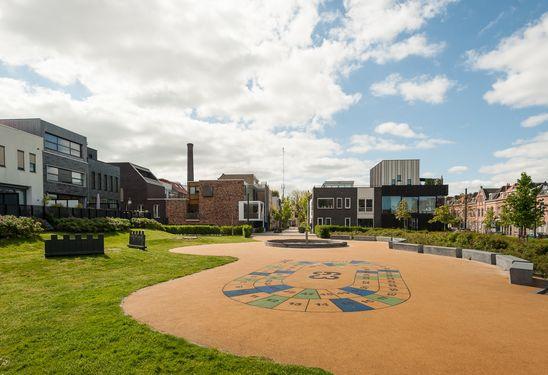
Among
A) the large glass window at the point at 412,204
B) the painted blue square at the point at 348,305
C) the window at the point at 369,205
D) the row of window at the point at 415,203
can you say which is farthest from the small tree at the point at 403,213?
the painted blue square at the point at 348,305

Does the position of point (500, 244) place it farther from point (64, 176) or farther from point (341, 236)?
point (64, 176)

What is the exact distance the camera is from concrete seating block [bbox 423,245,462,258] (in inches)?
751

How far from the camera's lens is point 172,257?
1759cm

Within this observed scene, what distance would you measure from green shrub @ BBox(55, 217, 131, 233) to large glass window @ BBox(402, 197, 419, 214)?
130 ft

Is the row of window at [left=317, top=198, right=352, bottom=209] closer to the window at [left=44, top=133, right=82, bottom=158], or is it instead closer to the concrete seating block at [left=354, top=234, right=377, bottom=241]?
the concrete seating block at [left=354, top=234, right=377, bottom=241]

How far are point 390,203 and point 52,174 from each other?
147 ft

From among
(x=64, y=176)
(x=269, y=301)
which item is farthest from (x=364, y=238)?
(x=64, y=176)

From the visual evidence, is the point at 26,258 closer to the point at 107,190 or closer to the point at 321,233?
the point at 321,233

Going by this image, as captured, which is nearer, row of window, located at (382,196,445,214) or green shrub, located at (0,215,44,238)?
green shrub, located at (0,215,44,238)

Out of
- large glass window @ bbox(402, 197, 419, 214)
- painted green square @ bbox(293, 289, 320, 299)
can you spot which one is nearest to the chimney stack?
large glass window @ bbox(402, 197, 419, 214)

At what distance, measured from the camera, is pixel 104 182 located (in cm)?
4606

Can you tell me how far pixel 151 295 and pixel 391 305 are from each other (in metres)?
6.97

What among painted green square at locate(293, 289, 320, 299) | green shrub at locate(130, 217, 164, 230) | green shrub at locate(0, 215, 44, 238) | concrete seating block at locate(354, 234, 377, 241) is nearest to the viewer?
painted green square at locate(293, 289, 320, 299)

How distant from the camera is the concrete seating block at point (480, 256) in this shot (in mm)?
16194
